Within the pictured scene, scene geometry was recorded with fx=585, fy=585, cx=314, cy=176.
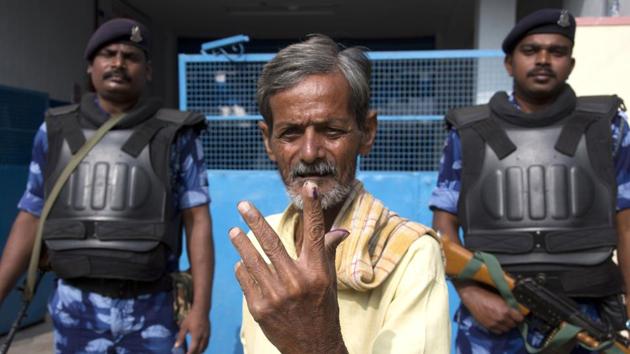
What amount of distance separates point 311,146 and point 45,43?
5653 millimetres

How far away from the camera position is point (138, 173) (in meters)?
2.23

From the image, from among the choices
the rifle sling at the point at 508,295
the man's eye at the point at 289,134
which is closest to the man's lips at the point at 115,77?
the man's eye at the point at 289,134

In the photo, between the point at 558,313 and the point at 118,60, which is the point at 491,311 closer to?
the point at 558,313

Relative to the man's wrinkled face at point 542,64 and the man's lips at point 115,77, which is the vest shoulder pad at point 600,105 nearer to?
the man's wrinkled face at point 542,64

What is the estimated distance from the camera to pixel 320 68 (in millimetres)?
1088

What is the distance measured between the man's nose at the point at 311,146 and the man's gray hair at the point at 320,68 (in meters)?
0.09

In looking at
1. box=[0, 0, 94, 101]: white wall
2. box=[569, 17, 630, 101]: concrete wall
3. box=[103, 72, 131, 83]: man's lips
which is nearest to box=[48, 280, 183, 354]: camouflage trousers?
box=[103, 72, 131, 83]: man's lips

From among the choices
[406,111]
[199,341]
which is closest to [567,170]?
[199,341]

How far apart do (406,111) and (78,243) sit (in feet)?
8.41

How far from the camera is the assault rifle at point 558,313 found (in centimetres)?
197

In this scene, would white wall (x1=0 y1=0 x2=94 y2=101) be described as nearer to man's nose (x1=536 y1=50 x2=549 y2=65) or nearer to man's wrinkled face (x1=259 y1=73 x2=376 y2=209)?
man's nose (x1=536 y1=50 x2=549 y2=65)

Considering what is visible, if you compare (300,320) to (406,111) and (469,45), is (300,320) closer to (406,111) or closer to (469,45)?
(406,111)

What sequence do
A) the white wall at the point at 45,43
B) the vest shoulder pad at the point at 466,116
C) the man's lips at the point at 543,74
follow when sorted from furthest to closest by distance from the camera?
the white wall at the point at 45,43 → the vest shoulder pad at the point at 466,116 → the man's lips at the point at 543,74

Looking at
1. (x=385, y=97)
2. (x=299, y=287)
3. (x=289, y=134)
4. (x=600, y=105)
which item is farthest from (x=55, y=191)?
(x=385, y=97)
